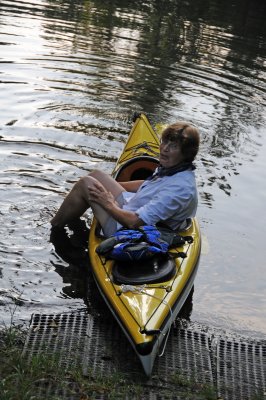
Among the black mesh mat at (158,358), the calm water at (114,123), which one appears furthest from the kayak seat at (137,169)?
the black mesh mat at (158,358)

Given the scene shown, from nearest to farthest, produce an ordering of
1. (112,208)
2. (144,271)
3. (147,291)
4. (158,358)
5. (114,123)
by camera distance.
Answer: (158,358)
(147,291)
(144,271)
(112,208)
(114,123)

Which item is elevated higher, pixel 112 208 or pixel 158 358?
pixel 112 208

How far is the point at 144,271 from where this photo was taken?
15.8 feet

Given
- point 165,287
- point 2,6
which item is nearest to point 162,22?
point 2,6

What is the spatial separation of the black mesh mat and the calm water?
0.90 ft

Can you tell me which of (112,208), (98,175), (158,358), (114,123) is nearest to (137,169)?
(98,175)

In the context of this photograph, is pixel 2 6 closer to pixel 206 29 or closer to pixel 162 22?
pixel 162 22

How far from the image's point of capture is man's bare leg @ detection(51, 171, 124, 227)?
19.2 feet

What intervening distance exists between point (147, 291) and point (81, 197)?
1.65 meters

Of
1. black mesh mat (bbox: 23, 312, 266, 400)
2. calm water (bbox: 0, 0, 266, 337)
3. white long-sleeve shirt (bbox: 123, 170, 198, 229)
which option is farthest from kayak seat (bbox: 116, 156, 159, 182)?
black mesh mat (bbox: 23, 312, 266, 400)

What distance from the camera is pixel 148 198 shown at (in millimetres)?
5410

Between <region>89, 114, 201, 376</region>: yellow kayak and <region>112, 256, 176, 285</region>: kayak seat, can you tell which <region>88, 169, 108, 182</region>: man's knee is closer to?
<region>89, 114, 201, 376</region>: yellow kayak

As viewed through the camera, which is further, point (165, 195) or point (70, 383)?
point (165, 195)

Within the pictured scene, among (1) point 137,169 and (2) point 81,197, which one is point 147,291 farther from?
(1) point 137,169
